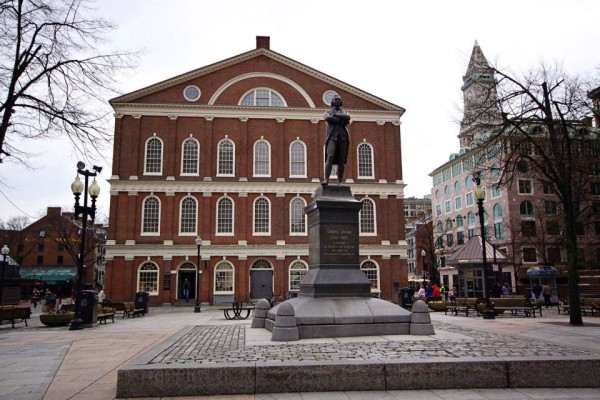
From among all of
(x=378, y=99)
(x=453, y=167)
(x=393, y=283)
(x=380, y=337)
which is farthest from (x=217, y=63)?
(x=453, y=167)

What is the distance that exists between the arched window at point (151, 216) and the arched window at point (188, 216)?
6.15 feet

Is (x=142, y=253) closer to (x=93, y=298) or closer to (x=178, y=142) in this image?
(x=178, y=142)

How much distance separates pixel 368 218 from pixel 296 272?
758cm

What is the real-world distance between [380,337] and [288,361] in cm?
348

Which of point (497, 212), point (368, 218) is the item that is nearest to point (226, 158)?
point (368, 218)

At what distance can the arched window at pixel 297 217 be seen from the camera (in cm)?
3966

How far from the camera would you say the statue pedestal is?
33.9 feet

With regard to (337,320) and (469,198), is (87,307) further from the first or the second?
(469,198)

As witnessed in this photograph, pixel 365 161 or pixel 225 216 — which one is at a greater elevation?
pixel 365 161

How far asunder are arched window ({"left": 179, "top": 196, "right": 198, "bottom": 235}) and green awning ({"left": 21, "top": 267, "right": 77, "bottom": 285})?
123ft

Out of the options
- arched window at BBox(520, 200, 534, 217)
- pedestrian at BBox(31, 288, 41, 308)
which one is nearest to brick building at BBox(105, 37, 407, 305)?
pedestrian at BBox(31, 288, 41, 308)

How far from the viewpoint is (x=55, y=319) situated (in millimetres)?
19469

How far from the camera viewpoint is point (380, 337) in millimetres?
10227

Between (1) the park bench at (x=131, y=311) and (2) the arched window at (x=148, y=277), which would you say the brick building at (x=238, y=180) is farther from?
(1) the park bench at (x=131, y=311)
